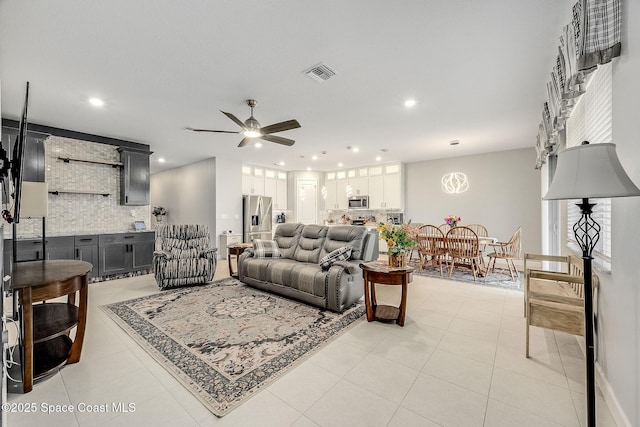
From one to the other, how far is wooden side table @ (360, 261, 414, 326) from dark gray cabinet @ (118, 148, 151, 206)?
15.9 feet

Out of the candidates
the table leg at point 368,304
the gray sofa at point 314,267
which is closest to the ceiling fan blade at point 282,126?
the gray sofa at point 314,267

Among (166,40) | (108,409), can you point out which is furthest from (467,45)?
(108,409)

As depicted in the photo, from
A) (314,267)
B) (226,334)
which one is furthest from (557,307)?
(226,334)

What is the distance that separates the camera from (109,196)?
5133 mm

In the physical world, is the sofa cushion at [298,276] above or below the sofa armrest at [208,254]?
below

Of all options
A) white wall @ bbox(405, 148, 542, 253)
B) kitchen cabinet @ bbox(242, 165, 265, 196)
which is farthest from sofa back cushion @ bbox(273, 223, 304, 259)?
white wall @ bbox(405, 148, 542, 253)

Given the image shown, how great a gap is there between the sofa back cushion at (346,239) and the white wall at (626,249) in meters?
2.26

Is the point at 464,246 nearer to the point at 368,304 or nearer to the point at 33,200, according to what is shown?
the point at 368,304

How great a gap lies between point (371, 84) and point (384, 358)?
282 cm

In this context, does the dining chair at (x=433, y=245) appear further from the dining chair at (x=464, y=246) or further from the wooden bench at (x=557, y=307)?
the wooden bench at (x=557, y=307)

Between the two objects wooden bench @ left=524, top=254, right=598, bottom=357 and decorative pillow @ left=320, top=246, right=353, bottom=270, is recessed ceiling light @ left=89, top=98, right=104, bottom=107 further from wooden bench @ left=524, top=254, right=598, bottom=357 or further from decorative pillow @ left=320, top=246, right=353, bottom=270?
wooden bench @ left=524, top=254, right=598, bottom=357

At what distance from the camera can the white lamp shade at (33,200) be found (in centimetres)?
214

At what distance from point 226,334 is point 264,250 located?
1746mm

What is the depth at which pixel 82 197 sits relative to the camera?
4809 mm
